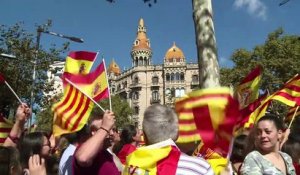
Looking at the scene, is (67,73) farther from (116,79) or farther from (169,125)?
(116,79)

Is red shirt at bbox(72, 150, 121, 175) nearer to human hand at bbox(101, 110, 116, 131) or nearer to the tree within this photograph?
human hand at bbox(101, 110, 116, 131)

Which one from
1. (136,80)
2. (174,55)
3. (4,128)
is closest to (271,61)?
(4,128)

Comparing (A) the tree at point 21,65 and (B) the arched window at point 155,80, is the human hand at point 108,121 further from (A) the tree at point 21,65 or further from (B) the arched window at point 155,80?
(B) the arched window at point 155,80

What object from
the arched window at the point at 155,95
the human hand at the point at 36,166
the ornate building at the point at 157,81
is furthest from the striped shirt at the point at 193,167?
the arched window at the point at 155,95

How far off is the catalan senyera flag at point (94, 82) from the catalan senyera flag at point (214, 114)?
2347mm

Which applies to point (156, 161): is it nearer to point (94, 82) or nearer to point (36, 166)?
point (36, 166)

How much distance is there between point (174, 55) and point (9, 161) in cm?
8784

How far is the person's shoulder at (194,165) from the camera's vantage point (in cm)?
321

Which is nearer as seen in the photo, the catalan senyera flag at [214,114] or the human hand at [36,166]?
the catalan senyera flag at [214,114]

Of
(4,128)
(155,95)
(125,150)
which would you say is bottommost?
(125,150)

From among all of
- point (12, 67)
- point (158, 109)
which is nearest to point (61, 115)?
point (158, 109)

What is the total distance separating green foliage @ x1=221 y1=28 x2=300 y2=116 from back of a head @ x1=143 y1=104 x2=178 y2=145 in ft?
121

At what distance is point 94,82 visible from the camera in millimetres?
6047

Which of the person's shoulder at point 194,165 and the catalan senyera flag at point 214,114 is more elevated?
the catalan senyera flag at point 214,114
